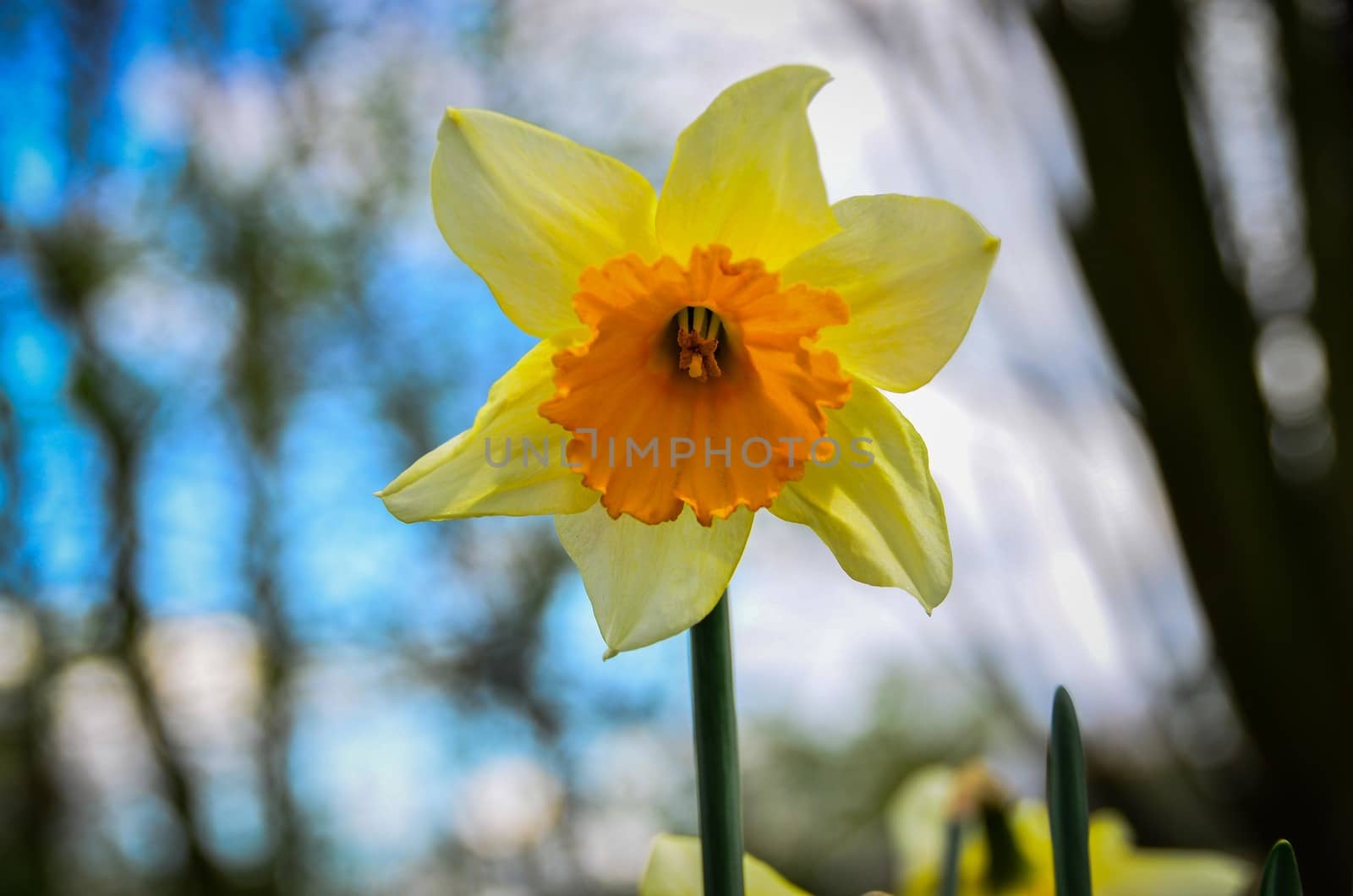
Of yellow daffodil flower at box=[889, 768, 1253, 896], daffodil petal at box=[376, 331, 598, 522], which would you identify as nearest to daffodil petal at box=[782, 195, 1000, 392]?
daffodil petal at box=[376, 331, 598, 522]

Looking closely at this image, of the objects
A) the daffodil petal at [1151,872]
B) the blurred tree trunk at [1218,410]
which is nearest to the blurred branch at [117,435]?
the blurred tree trunk at [1218,410]

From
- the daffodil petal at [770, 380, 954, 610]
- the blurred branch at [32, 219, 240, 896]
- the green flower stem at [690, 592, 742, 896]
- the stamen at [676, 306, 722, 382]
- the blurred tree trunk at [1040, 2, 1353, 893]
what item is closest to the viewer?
the green flower stem at [690, 592, 742, 896]

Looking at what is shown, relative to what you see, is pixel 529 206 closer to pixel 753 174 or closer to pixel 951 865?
pixel 753 174

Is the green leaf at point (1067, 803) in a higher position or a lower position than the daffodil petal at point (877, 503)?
lower

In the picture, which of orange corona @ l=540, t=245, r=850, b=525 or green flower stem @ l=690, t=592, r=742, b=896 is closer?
green flower stem @ l=690, t=592, r=742, b=896

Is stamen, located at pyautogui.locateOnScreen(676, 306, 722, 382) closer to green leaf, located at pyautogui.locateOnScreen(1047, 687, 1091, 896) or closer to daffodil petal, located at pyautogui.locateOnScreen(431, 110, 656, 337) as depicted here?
daffodil petal, located at pyautogui.locateOnScreen(431, 110, 656, 337)

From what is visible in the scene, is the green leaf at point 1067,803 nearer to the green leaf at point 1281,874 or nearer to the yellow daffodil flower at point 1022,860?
the green leaf at point 1281,874

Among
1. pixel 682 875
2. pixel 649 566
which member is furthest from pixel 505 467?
pixel 682 875

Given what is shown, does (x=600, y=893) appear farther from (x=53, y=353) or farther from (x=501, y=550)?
(x=53, y=353)
